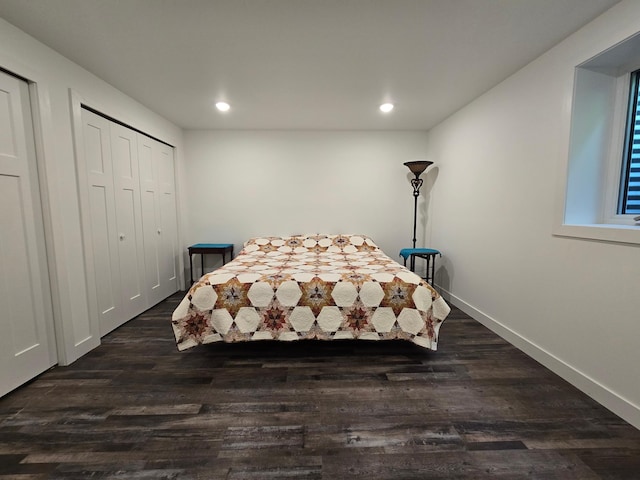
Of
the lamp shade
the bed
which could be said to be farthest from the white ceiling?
the bed

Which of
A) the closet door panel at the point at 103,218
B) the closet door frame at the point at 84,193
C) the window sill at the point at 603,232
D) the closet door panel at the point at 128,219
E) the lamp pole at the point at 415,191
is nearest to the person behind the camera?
the window sill at the point at 603,232

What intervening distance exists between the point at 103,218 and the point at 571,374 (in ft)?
12.2

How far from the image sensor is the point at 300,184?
3875 mm

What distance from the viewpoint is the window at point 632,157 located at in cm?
167

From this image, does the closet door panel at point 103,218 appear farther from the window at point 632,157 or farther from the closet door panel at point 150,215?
the window at point 632,157

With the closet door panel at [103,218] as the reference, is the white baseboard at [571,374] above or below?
below

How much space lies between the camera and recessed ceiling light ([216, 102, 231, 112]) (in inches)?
111

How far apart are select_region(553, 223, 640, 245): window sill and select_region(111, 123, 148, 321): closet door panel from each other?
361cm

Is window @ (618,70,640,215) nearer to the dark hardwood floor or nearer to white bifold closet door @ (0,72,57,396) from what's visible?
the dark hardwood floor

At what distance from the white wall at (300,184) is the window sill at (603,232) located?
7.01 ft

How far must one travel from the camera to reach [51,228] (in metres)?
1.86

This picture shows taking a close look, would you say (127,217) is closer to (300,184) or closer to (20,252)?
(20,252)

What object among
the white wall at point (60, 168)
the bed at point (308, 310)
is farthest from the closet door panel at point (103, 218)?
the bed at point (308, 310)

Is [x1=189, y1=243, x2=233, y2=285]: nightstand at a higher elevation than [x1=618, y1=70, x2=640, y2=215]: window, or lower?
lower
